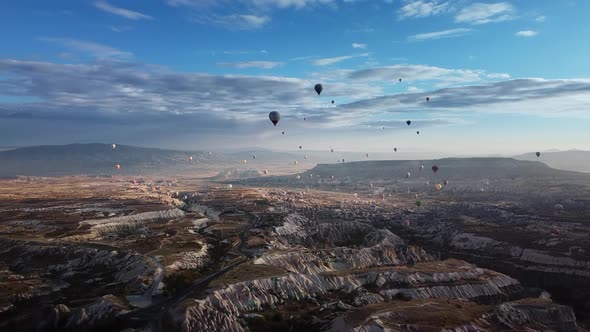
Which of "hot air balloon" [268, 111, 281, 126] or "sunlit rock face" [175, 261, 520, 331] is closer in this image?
"sunlit rock face" [175, 261, 520, 331]

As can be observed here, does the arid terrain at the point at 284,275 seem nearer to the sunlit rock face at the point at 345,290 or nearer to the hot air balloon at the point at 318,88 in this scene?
the sunlit rock face at the point at 345,290

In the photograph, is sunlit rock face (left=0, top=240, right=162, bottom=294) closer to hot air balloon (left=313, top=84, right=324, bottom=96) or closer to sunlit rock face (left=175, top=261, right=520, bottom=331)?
sunlit rock face (left=175, top=261, right=520, bottom=331)

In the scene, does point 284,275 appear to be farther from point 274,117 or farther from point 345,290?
point 274,117

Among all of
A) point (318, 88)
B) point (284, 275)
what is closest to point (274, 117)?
point (318, 88)

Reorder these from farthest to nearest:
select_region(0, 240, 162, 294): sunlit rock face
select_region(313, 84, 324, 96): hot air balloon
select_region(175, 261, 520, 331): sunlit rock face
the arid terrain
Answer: select_region(313, 84, 324, 96): hot air balloon < select_region(0, 240, 162, 294): sunlit rock face < the arid terrain < select_region(175, 261, 520, 331): sunlit rock face

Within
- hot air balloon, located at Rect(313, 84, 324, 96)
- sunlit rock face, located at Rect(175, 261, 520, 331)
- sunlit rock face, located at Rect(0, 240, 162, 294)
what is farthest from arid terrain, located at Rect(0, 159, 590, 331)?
hot air balloon, located at Rect(313, 84, 324, 96)

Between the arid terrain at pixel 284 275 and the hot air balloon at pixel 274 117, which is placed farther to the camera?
the hot air balloon at pixel 274 117

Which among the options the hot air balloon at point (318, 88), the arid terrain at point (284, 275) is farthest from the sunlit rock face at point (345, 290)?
the hot air balloon at point (318, 88)

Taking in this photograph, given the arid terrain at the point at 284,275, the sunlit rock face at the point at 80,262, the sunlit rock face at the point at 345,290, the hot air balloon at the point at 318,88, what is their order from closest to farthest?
the sunlit rock face at the point at 345,290, the arid terrain at the point at 284,275, the sunlit rock face at the point at 80,262, the hot air balloon at the point at 318,88
